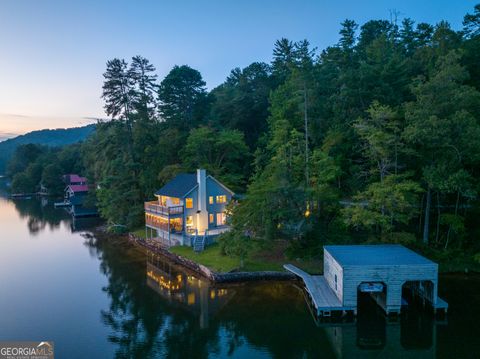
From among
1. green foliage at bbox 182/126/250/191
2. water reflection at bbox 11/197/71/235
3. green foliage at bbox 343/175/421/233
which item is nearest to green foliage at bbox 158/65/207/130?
green foliage at bbox 182/126/250/191

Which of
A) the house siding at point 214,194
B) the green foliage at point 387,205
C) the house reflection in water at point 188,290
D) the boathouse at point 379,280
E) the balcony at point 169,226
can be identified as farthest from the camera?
the house siding at point 214,194

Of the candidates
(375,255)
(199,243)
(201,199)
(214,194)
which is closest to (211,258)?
(199,243)

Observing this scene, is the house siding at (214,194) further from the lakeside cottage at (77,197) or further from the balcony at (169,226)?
the lakeside cottage at (77,197)

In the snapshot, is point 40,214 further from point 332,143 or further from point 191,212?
point 332,143

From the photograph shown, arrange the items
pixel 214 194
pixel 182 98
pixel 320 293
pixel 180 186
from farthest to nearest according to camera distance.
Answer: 1. pixel 182 98
2. pixel 180 186
3. pixel 214 194
4. pixel 320 293

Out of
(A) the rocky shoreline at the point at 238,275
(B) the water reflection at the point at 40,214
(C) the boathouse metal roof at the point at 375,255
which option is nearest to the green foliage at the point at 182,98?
(B) the water reflection at the point at 40,214

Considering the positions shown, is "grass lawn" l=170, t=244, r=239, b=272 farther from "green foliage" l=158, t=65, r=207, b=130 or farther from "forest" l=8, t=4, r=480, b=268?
"green foliage" l=158, t=65, r=207, b=130
